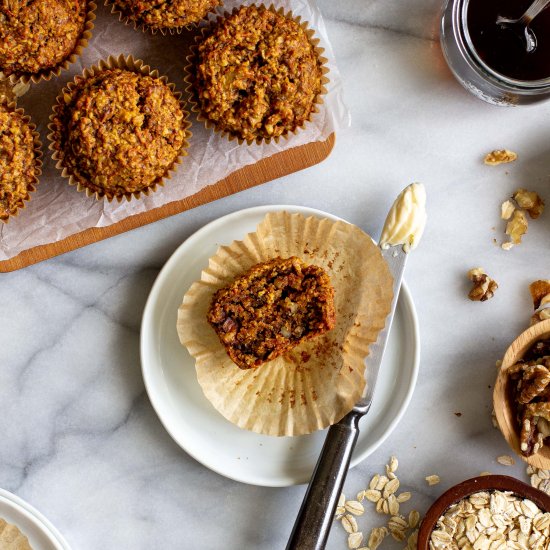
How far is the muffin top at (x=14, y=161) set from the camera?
84.6 inches

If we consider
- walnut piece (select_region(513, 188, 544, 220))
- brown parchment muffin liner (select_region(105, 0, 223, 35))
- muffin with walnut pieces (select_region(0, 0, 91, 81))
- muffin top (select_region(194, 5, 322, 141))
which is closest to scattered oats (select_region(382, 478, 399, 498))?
walnut piece (select_region(513, 188, 544, 220))

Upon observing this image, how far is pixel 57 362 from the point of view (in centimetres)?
252

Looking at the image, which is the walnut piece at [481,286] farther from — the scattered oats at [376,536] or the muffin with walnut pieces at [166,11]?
the muffin with walnut pieces at [166,11]

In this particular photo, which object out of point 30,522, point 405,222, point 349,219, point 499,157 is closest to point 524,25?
point 499,157

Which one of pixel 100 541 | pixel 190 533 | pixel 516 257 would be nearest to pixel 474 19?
pixel 516 257

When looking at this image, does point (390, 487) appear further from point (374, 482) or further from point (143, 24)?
point (143, 24)

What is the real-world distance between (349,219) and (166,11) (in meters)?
0.93

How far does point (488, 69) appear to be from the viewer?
7.66 feet

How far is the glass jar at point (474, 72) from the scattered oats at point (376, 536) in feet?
5.21

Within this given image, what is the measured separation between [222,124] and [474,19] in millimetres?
931

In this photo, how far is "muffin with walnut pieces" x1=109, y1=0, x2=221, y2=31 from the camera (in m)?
2.15

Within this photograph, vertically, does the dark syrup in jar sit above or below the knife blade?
above

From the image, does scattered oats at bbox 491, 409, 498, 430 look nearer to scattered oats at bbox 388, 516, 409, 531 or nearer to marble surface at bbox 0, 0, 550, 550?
marble surface at bbox 0, 0, 550, 550

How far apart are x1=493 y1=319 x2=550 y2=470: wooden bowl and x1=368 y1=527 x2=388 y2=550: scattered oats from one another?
565 mm
